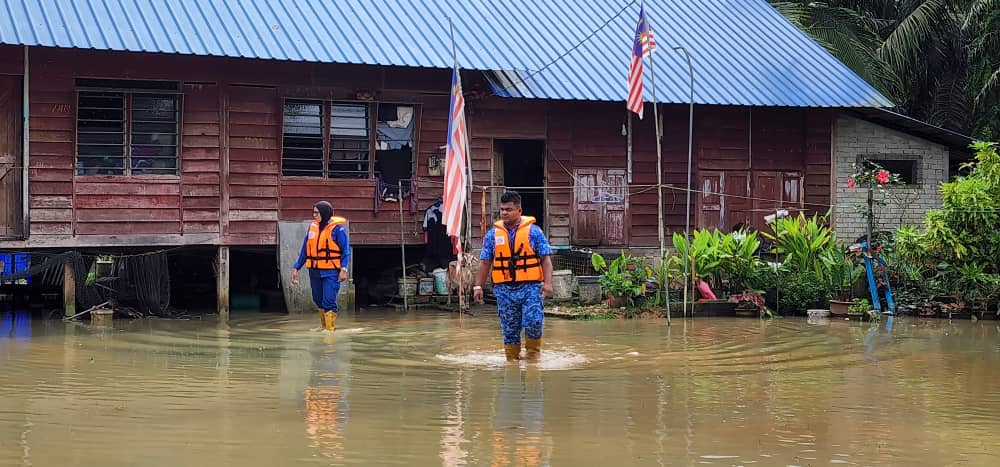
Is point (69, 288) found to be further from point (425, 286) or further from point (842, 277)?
point (842, 277)

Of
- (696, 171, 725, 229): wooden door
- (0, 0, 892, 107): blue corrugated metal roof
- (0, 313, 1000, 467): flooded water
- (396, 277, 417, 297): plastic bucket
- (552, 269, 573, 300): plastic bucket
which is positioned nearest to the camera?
(0, 313, 1000, 467): flooded water

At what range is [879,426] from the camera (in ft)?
24.9

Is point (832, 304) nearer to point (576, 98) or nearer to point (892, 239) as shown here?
point (892, 239)

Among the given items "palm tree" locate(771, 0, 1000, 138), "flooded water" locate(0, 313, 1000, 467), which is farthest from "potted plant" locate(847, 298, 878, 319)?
"palm tree" locate(771, 0, 1000, 138)

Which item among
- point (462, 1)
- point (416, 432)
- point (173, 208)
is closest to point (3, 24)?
point (173, 208)

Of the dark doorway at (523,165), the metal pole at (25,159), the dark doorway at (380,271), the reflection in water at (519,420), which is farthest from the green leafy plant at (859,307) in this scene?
the metal pole at (25,159)

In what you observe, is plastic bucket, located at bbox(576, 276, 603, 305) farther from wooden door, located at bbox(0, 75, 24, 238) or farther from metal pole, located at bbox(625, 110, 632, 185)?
wooden door, located at bbox(0, 75, 24, 238)

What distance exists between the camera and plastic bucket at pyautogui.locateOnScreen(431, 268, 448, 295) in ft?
59.3

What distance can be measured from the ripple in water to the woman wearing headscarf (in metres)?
2.96

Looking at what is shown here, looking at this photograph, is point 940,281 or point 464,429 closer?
point 464,429

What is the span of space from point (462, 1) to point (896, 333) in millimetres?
9843

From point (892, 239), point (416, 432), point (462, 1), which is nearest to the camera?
point (416, 432)

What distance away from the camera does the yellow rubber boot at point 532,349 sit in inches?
430

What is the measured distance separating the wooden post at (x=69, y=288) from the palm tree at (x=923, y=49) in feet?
56.7
